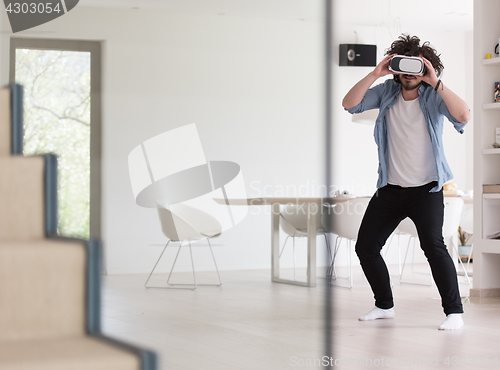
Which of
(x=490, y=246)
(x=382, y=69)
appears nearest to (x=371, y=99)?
(x=382, y=69)

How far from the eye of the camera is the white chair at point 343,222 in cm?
221

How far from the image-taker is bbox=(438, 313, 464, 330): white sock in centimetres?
285

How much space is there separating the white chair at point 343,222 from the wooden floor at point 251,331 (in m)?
0.10

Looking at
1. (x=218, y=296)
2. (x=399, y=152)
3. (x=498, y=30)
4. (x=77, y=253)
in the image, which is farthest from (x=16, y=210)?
(x=498, y=30)

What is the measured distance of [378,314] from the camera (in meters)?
3.06

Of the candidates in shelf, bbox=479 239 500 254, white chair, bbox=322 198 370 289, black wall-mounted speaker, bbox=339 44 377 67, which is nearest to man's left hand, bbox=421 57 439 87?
black wall-mounted speaker, bbox=339 44 377 67

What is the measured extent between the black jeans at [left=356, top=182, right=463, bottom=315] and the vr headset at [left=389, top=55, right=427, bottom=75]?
0.54m

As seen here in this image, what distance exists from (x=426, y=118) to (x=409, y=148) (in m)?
0.15

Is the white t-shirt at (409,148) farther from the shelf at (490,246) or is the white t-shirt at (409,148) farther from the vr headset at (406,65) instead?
the shelf at (490,246)

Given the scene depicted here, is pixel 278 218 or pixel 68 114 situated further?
pixel 278 218

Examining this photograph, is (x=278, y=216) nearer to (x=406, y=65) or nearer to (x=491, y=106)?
(x=406, y=65)

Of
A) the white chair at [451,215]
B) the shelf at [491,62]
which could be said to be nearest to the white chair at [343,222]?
the shelf at [491,62]

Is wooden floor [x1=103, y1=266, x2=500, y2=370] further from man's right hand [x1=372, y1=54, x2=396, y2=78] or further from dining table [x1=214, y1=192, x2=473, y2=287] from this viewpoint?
man's right hand [x1=372, y1=54, x2=396, y2=78]

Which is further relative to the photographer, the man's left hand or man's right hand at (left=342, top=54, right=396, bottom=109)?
the man's left hand
